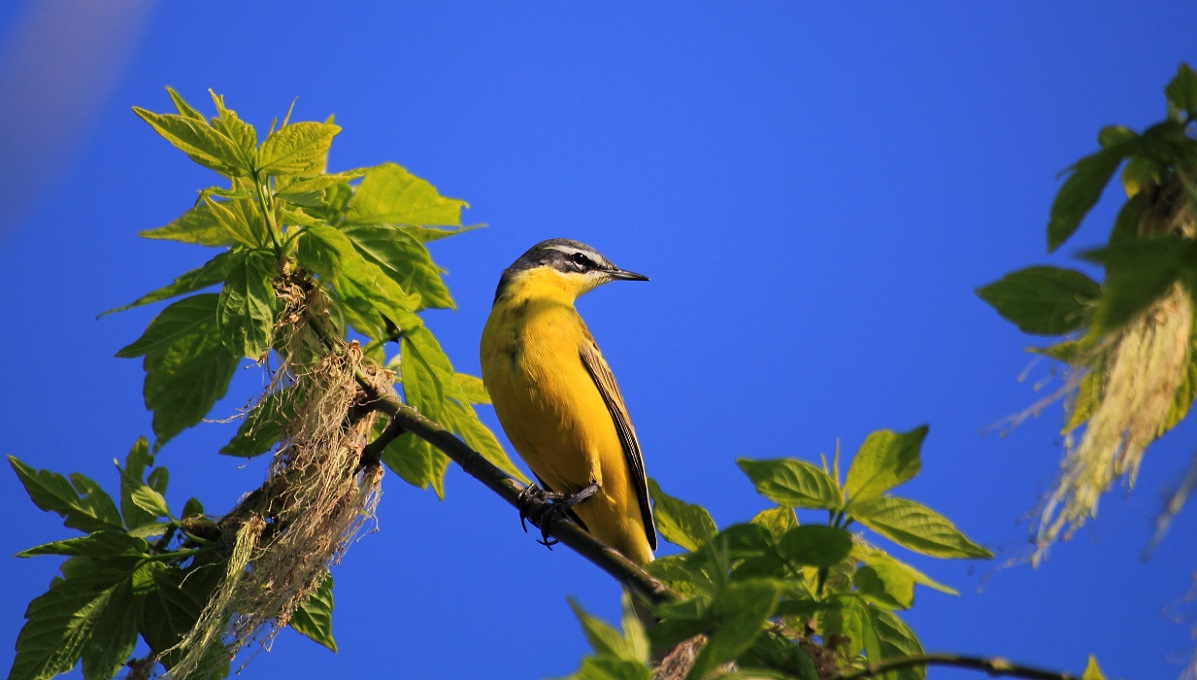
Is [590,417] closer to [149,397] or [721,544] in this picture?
[149,397]

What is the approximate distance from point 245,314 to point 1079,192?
7.93 ft

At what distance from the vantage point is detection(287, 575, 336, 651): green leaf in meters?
3.58

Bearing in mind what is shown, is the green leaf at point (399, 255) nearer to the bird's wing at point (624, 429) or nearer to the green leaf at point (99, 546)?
the green leaf at point (99, 546)

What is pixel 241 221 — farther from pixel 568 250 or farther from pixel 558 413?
pixel 568 250

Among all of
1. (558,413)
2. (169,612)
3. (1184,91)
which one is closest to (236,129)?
(169,612)

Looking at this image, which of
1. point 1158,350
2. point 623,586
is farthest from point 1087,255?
point 623,586

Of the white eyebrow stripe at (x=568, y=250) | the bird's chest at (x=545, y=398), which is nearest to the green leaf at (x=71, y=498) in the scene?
the bird's chest at (x=545, y=398)

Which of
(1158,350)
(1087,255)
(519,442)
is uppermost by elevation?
(519,442)

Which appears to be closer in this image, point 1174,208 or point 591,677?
point 591,677

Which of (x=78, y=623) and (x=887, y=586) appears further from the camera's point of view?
(x=78, y=623)

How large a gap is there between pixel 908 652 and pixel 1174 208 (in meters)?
1.03

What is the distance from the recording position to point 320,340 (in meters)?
3.55

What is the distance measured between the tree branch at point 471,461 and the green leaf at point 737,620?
1.23 metres

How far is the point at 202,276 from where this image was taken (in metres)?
3.24
